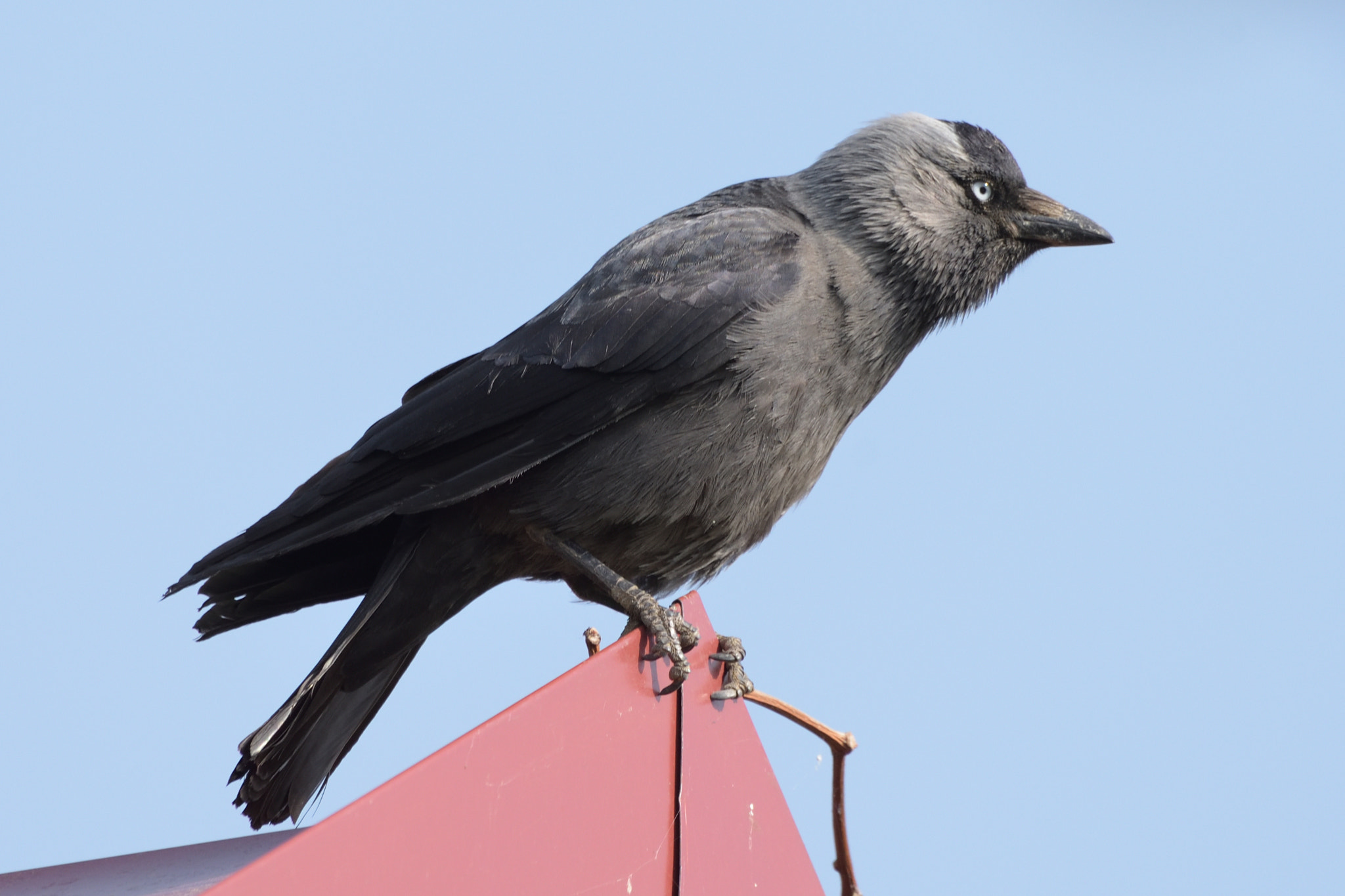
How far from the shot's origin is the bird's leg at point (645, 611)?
2920 millimetres

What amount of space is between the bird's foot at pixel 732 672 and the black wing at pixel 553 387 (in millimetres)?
1028

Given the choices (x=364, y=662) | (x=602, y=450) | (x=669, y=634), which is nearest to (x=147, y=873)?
Answer: (x=364, y=662)

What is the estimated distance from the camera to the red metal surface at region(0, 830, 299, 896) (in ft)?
9.12

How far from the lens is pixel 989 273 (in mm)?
4578

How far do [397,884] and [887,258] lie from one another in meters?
2.90

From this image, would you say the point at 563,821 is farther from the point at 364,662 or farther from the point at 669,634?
the point at 364,662

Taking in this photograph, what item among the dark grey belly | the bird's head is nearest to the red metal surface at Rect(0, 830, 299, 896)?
the dark grey belly

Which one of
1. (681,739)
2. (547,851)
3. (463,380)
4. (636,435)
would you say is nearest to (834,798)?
(681,739)

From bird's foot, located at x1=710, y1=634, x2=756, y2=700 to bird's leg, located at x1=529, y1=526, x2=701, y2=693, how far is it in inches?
2.9

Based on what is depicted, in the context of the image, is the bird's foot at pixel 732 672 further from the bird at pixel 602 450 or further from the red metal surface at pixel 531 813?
the bird at pixel 602 450

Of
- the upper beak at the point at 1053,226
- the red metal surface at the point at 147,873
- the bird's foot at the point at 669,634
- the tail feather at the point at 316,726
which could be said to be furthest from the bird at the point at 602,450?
the red metal surface at the point at 147,873

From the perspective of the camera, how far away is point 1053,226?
4625mm

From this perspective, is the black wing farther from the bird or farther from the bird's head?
the bird's head

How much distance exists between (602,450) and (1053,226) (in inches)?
75.3
